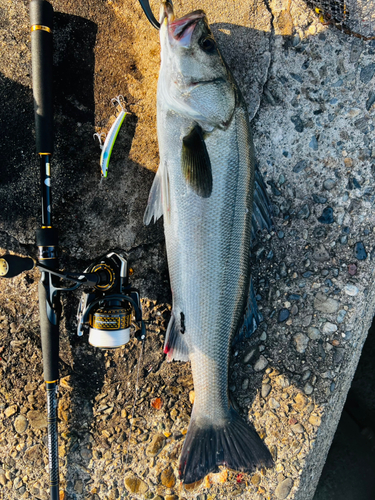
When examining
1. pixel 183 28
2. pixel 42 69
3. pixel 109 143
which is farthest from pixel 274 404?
pixel 42 69

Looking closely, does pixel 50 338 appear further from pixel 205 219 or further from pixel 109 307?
pixel 205 219

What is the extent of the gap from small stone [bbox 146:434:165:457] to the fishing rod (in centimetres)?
64

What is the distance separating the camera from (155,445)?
100 inches

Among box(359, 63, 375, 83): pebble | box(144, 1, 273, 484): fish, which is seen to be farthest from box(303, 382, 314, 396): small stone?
box(359, 63, 375, 83): pebble

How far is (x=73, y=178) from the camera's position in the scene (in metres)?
2.53

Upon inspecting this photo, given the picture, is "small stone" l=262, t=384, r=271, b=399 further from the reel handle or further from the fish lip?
the fish lip

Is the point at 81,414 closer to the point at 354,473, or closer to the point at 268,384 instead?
the point at 268,384

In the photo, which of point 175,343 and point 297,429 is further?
point 297,429

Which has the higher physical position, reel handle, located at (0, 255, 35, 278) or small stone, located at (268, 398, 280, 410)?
reel handle, located at (0, 255, 35, 278)

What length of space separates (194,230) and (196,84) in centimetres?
88

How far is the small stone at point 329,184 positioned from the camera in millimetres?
2525

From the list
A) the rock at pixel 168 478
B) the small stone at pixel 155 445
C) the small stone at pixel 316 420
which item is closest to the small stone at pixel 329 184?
the small stone at pixel 316 420

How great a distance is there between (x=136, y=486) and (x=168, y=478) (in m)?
0.24

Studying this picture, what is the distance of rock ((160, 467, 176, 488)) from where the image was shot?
99.6 inches
